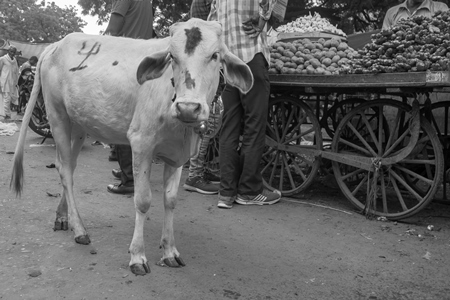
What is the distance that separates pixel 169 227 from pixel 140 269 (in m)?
0.40

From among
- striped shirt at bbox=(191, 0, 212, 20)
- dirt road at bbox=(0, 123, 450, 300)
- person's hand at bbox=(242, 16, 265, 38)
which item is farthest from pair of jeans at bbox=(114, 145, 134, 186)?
striped shirt at bbox=(191, 0, 212, 20)

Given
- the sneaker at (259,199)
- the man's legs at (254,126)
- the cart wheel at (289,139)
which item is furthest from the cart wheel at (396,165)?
the man's legs at (254,126)

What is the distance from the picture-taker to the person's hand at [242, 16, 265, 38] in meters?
5.09

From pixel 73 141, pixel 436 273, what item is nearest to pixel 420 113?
pixel 436 273

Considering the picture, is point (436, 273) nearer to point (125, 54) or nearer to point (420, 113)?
point (420, 113)

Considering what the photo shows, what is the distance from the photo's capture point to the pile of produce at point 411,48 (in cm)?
435

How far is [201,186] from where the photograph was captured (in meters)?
6.02

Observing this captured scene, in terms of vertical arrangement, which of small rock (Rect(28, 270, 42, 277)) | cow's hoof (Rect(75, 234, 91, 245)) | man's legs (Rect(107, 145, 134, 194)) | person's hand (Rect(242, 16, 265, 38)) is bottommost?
small rock (Rect(28, 270, 42, 277))

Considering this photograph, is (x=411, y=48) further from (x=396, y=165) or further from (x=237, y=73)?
(x=237, y=73)

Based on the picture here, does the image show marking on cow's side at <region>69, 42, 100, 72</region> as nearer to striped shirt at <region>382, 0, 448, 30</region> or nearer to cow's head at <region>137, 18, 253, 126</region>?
cow's head at <region>137, 18, 253, 126</region>

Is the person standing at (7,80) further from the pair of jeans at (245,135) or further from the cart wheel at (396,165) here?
the cart wheel at (396,165)

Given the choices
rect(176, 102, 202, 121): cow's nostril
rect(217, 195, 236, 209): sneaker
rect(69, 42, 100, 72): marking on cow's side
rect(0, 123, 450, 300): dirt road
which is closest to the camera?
rect(176, 102, 202, 121): cow's nostril

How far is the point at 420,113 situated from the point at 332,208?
143cm

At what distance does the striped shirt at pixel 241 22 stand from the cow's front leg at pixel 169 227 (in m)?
1.98
